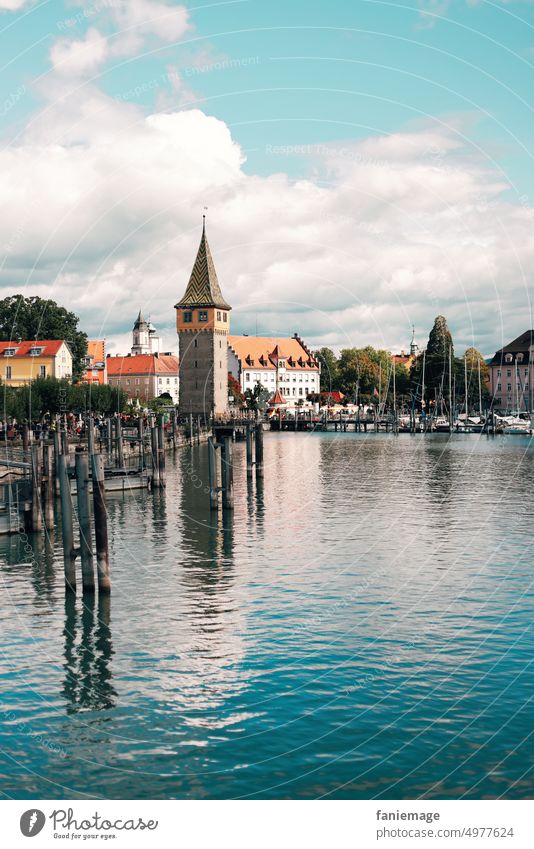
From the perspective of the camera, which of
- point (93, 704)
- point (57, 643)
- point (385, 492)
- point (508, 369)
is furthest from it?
point (508, 369)

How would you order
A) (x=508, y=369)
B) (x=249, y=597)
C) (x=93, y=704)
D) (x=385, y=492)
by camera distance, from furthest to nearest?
(x=508, y=369), (x=385, y=492), (x=249, y=597), (x=93, y=704)

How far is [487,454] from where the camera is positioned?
102 m

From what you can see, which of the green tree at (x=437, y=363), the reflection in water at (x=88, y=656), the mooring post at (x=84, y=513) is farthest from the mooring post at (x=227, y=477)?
the green tree at (x=437, y=363)

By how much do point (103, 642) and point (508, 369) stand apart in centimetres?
17736

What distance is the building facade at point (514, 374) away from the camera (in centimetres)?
18775

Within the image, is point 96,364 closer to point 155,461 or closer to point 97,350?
point 97,350

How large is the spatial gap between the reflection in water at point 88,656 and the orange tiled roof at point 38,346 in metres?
104

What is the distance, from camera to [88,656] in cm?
2428

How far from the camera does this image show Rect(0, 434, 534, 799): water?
1761 centimetres

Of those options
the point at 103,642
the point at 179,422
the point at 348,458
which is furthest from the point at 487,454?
the point at 103,642

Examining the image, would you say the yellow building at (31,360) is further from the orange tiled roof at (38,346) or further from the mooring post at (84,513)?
the mooring post at (84,513)

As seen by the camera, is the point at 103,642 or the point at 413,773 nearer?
the point at 413,773

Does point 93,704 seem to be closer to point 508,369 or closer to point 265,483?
point 265,483

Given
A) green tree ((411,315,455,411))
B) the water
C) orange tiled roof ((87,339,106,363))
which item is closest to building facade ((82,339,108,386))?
orange tiled roof ((87,339,106,363))
